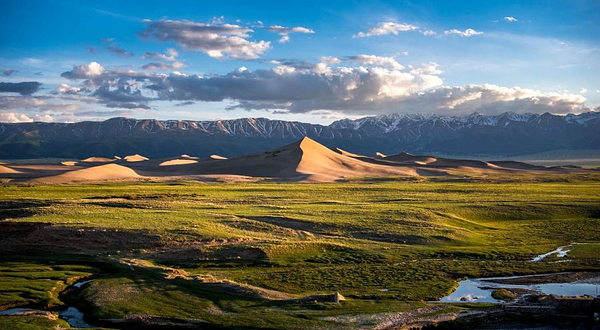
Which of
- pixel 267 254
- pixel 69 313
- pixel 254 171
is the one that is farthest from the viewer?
pixel 254 171

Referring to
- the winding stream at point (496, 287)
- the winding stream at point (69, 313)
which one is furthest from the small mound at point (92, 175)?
the winding stream at point (496, 287)

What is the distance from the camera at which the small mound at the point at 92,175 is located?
131625mm

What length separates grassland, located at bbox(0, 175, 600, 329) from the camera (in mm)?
29484

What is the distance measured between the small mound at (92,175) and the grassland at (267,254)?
213 feet

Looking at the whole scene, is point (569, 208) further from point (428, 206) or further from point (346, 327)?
point (346, 327)

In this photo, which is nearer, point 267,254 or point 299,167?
point 267,254

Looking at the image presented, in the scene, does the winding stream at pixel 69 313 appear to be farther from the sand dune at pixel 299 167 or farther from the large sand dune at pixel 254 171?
the sand dune at pixel 299 167

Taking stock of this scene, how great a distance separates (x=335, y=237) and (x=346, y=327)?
25063mm

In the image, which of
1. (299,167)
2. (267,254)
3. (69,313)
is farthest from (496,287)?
(299,167)

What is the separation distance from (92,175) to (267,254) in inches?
4686

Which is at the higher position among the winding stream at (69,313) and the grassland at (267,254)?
the grassland at (267,254)

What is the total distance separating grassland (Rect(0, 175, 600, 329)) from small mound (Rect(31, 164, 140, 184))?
65.0m

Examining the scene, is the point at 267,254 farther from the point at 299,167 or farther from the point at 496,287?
the point at 299,167

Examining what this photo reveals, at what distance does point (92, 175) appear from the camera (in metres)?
147
